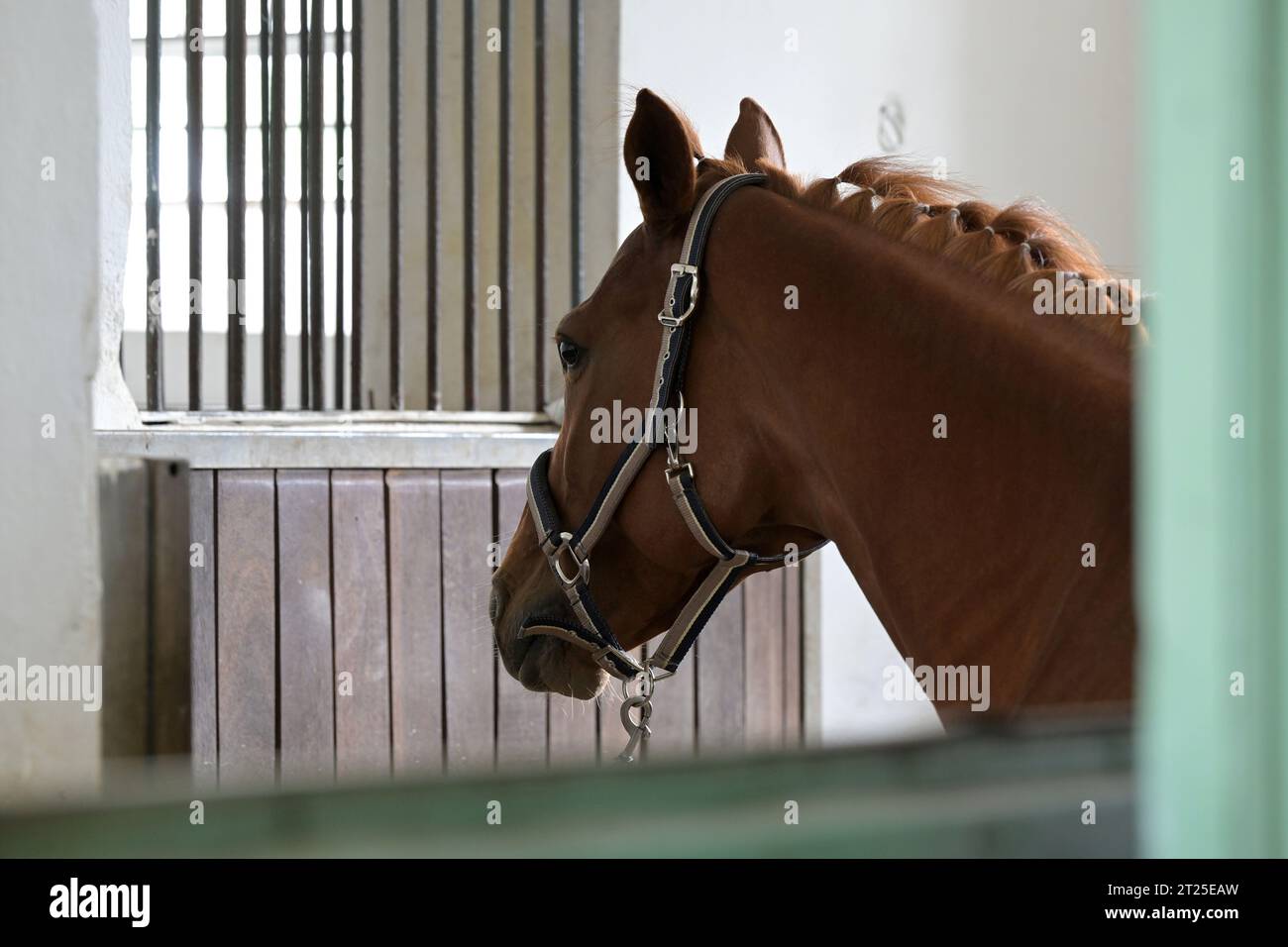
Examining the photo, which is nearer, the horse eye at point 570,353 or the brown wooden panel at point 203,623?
the horse eye at point 570,353

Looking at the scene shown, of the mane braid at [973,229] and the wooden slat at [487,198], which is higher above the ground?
the wooden slat at [487,198]

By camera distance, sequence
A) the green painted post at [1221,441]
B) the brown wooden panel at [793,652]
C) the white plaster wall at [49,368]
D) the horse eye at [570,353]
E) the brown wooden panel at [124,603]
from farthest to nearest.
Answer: the brown wooden panel at [793,652] < the brown wooden panel at [124,603] < the white plaster wall at [49,368] < the horse eye at [570,353] < the green painted post at [1221,441]

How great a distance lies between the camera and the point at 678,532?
112 cm

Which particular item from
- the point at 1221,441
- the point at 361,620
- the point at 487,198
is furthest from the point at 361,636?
the point at 1221,441

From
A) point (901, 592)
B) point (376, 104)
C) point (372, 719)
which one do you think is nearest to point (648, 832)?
point (901, 592)

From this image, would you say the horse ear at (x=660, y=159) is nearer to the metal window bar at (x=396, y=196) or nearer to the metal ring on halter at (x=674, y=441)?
the metal ring on halter at (x=674, y=441)

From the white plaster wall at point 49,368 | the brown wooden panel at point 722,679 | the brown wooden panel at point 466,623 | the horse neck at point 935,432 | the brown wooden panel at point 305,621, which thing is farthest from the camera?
the brown wooden panel at point 722,679

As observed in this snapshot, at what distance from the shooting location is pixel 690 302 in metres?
1.05

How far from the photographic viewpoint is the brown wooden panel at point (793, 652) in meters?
2.31

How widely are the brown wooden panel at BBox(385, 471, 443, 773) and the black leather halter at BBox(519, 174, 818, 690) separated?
30.6 inches

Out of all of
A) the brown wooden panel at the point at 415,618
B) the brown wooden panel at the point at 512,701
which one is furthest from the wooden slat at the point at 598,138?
the brown wooden panel at the point at 415,618

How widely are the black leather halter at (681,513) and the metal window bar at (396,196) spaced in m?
0.92

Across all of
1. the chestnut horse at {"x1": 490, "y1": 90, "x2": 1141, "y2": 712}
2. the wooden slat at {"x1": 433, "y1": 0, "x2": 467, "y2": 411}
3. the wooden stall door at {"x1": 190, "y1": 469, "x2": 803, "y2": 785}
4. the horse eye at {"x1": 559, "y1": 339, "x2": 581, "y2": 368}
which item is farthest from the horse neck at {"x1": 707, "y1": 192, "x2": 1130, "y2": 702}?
the wooden slat at {"x1": 433, "y1": 0, "x2": 467, "y2": 411}

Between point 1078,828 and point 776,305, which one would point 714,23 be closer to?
point 776,305
